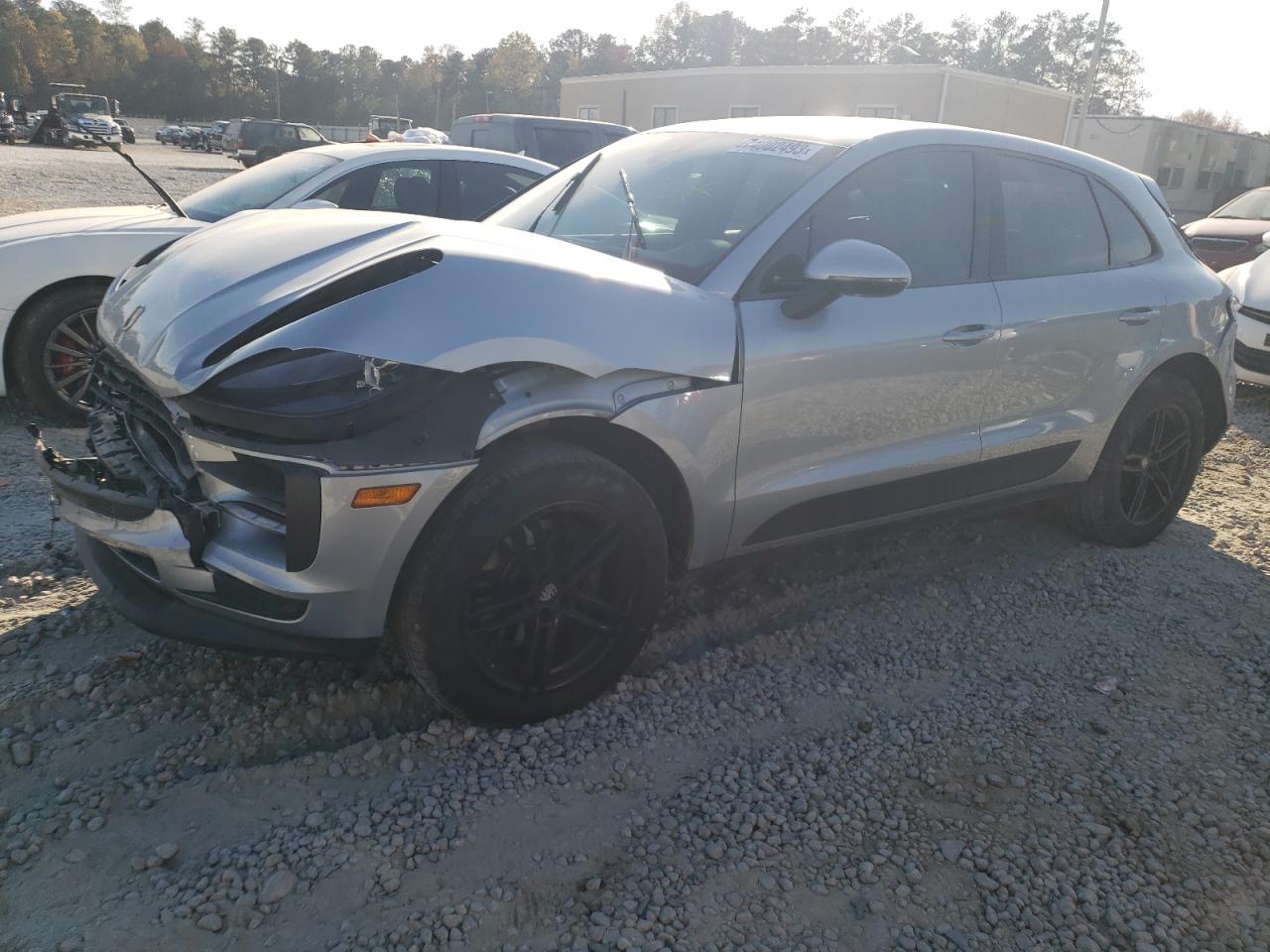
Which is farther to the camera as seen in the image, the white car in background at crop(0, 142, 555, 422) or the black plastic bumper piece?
the white car in background at crop(0, 142, 555, 422)

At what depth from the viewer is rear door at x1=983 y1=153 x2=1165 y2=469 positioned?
3.73 m

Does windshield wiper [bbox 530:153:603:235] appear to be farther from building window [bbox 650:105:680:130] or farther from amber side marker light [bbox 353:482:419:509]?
building window [bbox 650:105:680:130]

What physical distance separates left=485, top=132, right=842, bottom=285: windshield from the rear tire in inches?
78.5

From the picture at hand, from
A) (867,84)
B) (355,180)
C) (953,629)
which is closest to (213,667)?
(953,629)

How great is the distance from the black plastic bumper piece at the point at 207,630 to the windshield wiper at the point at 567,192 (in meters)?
1.91

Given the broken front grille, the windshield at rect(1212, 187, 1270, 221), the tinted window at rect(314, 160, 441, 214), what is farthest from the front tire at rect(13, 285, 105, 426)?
the windshield at rect(1212, 187, 1270, 221)

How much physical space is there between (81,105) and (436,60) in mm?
60483

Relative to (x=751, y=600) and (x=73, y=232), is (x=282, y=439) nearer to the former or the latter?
(x=751, y=600)

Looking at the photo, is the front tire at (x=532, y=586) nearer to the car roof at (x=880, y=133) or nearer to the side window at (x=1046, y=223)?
the car roof at (x=880, y=133)

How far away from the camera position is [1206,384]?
178 inches

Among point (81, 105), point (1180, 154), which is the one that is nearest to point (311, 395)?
point (1180, 154)

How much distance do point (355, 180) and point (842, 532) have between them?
3.99 m

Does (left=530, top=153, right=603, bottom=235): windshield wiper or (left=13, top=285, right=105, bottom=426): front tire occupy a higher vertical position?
(left=530, top=153, right=603, bottom=235): windshield wiper

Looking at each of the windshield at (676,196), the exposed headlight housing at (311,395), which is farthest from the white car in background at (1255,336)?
the exposed headlight housing at (311,395)
